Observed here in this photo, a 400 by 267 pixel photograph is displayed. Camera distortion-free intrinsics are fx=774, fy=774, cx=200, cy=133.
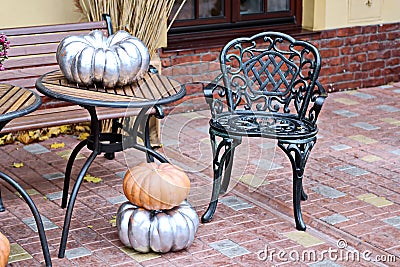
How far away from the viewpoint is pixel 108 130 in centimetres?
541

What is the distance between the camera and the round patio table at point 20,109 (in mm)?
3396

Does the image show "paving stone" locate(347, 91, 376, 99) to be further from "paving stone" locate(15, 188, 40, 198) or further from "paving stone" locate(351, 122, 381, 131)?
"paving stone" locate(15, 188, 40, 198)

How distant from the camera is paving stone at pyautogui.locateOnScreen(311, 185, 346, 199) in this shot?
4.45 metres

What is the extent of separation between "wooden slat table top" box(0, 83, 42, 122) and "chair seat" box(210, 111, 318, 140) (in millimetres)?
963

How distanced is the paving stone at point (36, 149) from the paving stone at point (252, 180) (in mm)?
1441

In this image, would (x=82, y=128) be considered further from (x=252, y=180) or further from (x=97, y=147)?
(x=97, y=147)

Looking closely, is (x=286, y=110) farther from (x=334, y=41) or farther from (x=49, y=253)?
(x=334, y=41)

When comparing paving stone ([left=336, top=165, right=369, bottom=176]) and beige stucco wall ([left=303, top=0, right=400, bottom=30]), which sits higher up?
beige stucco wall ([left=303, top=0, right=400, bottom=30])

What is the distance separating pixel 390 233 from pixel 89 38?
6.10 feet

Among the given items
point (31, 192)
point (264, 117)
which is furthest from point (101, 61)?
point (31, 192)

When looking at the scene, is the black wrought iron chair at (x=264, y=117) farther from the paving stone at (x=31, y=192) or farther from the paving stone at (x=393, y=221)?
the paving stone at (x=31, y=192)

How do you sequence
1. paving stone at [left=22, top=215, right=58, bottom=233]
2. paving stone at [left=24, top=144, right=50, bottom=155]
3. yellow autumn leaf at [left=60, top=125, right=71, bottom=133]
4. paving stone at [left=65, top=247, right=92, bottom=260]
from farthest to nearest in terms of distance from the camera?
yellow autumn leaf at [left=60, top=125, right=71, bottom=133], paving stone at [left=24, top=144, right=50, bottom=155], paving stone at [left=22, top=215, right=58, bottom=233], paving stone at [left=65, top=247, right=92, bottom=260]

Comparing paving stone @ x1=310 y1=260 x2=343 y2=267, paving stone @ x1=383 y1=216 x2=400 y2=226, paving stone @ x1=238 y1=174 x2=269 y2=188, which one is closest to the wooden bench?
paving stone @ x1=238 y1=174 x2=269 y2=188

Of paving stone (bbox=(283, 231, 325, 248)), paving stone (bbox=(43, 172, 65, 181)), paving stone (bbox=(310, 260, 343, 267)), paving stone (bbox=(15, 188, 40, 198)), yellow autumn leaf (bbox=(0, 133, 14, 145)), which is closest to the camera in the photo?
paving stone (bbox=(310, 260, 343, 267))
